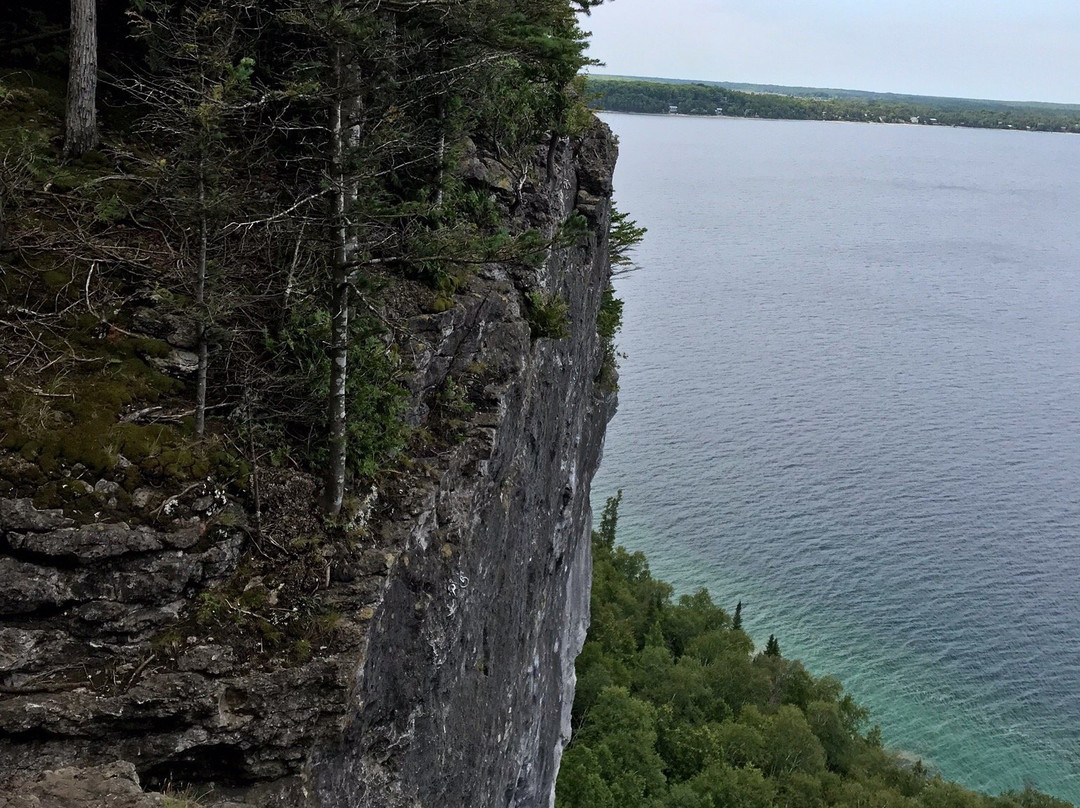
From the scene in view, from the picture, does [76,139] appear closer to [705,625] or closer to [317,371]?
[317,371]

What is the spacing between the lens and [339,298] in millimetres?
10594

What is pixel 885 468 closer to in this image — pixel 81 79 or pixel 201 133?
pixel 81 79

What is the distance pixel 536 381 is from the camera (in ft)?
53.8

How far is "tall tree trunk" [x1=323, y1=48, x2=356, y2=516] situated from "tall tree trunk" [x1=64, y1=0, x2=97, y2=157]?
4462 mm

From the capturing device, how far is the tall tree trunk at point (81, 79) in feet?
40.8

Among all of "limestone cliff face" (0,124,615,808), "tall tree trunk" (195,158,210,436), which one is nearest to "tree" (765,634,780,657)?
"limestone cliff face" (0,124,615,808)

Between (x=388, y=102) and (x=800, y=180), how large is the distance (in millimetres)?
160419

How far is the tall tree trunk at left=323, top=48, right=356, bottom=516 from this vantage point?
10375mm

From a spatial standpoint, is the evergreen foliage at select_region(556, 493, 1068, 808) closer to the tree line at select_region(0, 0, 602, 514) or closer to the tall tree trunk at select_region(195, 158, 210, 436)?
the tree line at select_region(0, 0, 602, 514)

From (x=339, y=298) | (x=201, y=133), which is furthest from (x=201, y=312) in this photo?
(x=201, y=133)

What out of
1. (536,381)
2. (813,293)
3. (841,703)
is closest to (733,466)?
(841,703)

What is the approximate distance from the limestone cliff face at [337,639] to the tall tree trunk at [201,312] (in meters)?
1.12

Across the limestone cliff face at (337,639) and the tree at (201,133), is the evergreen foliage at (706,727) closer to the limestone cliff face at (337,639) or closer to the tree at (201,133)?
the limestone cliff face at (337,639)

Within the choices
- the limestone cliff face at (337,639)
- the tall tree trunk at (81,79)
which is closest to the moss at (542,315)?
the limestone cliff face at (337,639)
